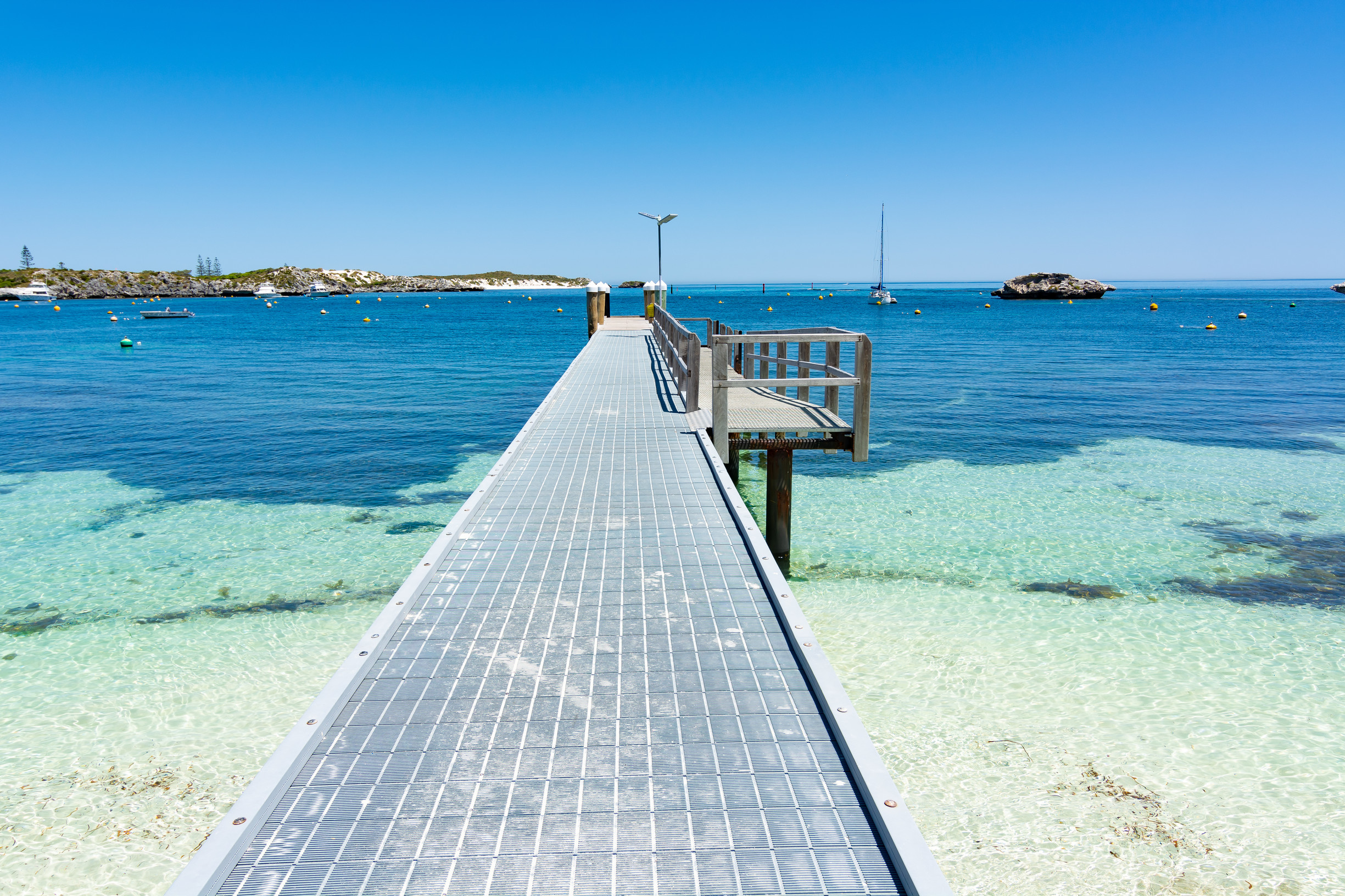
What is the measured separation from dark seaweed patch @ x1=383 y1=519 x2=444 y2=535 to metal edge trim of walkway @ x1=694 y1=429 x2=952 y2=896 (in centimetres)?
899

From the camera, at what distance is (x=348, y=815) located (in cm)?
352

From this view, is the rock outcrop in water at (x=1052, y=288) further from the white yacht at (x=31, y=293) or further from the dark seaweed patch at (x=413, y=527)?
the white yacht at (x=31, y=293)

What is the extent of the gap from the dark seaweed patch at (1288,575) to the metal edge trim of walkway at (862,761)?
8418mm

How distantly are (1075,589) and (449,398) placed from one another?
23.1 meters

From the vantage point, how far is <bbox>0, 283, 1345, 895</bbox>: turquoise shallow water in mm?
6328

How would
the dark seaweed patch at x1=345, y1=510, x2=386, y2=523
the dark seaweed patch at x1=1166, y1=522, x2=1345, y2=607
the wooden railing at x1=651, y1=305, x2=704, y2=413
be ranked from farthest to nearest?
the dark seaweed patch at x1=345, y1=510, x2=386, y2=523 < the wooden railing at x1=651, y1=305, x2=704, y2=413 < the dark seaweed patch at x1=1166, y1=522, x2=1345, y2=607

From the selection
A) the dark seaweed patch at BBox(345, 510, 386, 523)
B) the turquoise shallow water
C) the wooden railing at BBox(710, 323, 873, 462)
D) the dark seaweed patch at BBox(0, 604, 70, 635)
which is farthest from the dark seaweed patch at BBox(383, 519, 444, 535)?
the wooden railing at BBox(710, 323, 873, 462)

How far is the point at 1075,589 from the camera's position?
10.9 metres

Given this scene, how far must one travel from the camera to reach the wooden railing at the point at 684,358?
12312mm

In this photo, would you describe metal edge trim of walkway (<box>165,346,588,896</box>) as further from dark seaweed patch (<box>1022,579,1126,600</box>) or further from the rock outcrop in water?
the rock outcrop in water

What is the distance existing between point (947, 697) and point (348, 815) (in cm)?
642

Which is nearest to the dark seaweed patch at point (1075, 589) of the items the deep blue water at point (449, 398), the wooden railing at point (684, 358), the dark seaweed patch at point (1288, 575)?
the dark seaweed patch at point (1288, 575)

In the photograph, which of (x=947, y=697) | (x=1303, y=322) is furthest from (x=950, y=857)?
(x=1303, y=322)

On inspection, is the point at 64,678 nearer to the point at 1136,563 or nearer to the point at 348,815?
the point at 348,815
